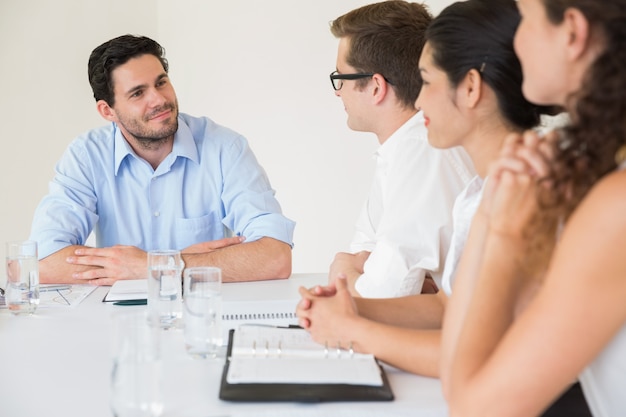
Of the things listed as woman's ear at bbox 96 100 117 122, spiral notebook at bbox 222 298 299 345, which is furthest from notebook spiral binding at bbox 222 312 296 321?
woman's ear at bbox 96 100 117 122

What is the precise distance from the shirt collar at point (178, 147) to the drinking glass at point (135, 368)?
5.95ft

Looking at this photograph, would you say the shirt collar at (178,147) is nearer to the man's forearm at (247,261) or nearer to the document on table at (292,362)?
the man's forearm at (247,261)

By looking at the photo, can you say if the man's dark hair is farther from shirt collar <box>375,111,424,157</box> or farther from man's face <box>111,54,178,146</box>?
man's face <box>111,54,178,146</box>

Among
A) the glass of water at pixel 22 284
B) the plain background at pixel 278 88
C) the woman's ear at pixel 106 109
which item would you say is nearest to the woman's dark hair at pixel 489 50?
the glass of water at pixel 22 284

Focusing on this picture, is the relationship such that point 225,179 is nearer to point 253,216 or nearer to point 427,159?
point 253,216

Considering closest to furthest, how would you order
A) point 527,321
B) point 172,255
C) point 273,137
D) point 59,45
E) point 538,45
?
point 527,321, point 538,45, point 172,255, point 59,45, point 273,137

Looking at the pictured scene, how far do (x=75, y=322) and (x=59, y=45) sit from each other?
3.08m

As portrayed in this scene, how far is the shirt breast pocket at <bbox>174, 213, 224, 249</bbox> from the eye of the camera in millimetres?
→ 2959

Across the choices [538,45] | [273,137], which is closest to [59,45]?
[273,137]

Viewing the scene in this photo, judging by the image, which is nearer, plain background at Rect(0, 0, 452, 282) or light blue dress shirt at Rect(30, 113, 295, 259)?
light blue dress shirt at Rect(30, 113, 295, 259)

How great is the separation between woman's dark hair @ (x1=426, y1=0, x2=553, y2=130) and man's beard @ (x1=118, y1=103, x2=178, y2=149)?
142cm

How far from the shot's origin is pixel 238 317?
1935 millimetres

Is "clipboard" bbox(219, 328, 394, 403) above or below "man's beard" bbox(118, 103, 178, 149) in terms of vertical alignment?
below

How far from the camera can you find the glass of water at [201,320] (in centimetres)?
154
